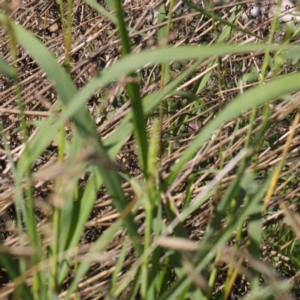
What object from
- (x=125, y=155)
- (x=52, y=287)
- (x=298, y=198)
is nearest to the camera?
(x=52, y=287)

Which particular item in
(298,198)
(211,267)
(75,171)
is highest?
(75,171)

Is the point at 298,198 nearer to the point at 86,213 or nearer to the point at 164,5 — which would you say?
the point at 86,213

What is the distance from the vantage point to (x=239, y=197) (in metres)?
1.07

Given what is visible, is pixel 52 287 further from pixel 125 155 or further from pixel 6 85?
pixel 6 85

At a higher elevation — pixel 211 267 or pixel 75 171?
pixel 75 171

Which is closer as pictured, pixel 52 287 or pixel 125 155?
pixel 52 287

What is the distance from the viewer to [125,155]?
1.70 meters

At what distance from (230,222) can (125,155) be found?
29.1 inches

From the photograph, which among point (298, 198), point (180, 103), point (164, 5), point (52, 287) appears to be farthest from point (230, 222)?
point (164, 5)

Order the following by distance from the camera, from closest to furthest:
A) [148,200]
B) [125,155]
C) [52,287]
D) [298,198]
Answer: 1. [148,200]
2. [52,287]
3. [298,198]
4. [125,155]

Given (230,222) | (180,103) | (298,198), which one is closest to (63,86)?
(230,222)

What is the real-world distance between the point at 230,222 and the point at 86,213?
261mm

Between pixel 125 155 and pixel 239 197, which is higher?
pixel 239 197

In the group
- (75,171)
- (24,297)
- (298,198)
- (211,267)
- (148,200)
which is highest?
(75,171)
